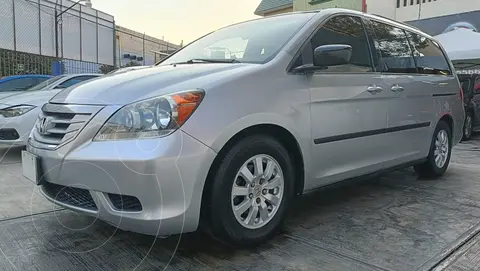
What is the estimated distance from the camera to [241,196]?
242 centimetres

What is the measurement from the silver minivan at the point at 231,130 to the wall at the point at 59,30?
11.9 metres

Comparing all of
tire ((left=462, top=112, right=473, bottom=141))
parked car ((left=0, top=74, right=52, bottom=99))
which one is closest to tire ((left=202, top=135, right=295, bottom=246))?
parked car ((left=0, top=74, right=52, bottom=99))

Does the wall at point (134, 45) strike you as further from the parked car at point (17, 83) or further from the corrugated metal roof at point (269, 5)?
the parked car at point (17, 83)

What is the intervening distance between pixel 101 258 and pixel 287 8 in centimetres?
1433

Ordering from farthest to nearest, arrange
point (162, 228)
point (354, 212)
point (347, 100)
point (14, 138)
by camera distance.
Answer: point (14, 138) → point (354, 212) → point (347, 100) → point (162, 228)

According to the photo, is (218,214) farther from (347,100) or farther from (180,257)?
(347,100)

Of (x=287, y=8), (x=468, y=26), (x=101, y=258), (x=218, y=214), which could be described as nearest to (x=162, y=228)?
(x=218, y=214)

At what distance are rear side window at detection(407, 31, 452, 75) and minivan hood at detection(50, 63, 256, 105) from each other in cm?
239

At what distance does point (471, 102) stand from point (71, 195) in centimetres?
826

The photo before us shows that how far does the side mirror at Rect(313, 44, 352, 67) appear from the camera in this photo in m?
2.71

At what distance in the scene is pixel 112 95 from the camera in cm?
232

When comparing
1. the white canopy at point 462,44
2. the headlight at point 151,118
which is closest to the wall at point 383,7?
the white canopy at point 462,44

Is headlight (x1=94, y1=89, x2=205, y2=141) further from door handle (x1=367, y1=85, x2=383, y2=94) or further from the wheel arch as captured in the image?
door handle (x1=367, y1=85, x2=383, y2=94)

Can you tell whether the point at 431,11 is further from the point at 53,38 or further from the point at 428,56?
the point at 53,38
